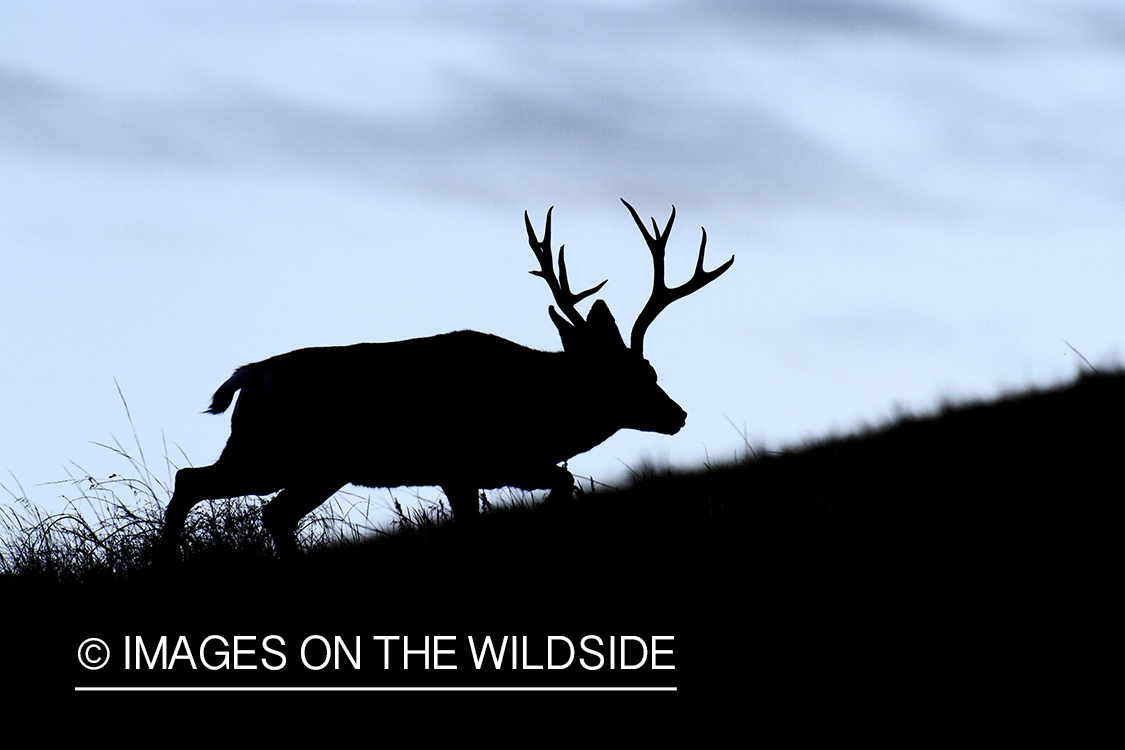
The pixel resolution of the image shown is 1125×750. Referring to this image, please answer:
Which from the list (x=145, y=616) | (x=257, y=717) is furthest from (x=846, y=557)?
(x=145, y=616)

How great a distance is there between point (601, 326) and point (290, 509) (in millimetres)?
2322

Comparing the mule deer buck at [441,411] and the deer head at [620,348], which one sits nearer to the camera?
the mule deer buck at [441,411]

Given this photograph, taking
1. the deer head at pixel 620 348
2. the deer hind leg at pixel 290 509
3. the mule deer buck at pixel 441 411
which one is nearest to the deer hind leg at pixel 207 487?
the mule deer buck at pixel 441 411

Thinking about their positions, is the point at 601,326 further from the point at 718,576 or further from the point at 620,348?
the point at 718,576

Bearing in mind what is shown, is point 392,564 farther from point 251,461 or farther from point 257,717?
point 251,461

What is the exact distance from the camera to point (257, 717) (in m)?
3.98

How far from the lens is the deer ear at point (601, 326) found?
25.6 feet

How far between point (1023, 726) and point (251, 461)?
4702 mm

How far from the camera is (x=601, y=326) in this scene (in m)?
7.80

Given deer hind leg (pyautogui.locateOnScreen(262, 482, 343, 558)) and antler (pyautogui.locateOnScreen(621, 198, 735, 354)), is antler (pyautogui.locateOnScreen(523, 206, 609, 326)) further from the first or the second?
deer hind leg (pyautogui.locateOnScreen(262, 482, 343, 558))

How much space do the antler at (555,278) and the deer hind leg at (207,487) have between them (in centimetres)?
214

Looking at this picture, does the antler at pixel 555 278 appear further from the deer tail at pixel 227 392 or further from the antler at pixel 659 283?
the deer tail at pixel 227 392

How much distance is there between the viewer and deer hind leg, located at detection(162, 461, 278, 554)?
21.6ft

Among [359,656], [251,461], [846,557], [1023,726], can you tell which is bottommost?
[1023,726]
